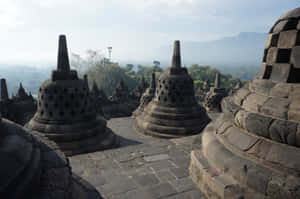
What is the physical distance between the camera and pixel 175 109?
1033 cm

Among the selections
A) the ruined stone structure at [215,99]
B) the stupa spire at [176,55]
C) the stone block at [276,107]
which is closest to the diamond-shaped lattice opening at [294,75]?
the stone block at [276,107]

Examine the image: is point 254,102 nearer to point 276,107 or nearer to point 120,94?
point 276,107

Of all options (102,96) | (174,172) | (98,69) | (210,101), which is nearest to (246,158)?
(174,172)

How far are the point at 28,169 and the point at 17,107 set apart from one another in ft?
48.6

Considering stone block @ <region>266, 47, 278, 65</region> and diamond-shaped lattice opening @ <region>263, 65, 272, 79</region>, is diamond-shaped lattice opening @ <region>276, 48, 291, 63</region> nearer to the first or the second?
stone block @ <region>266, 47, 278, 65</region>

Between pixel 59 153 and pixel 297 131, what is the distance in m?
3.19

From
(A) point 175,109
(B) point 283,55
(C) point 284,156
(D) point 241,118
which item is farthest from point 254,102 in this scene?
(A) point 175,109

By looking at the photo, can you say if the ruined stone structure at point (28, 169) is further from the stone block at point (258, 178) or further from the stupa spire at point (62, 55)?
the stupa spire at point (62, 55)

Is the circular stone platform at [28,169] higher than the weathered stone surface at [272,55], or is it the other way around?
the weathered stone surface at [272,55]

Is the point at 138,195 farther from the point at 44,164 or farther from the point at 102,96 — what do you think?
the point at 102,96

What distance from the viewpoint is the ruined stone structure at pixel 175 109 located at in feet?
32.9

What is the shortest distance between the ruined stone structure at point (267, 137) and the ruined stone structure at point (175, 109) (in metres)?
6.48

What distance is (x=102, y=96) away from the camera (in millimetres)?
19344

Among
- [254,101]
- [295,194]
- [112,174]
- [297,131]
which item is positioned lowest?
[112,174]
